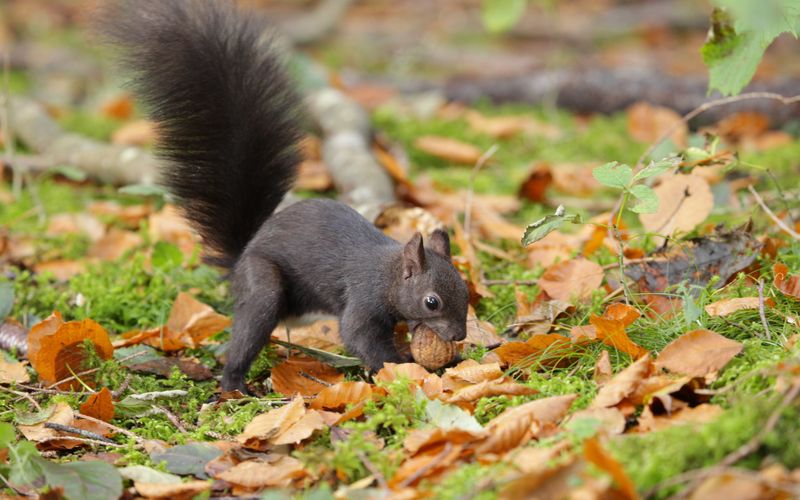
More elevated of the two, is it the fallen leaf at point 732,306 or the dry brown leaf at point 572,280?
the fallen leaf at point 732,306

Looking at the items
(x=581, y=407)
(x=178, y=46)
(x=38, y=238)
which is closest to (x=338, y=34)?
(x=38, y=238)

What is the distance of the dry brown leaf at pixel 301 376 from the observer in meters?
3.00

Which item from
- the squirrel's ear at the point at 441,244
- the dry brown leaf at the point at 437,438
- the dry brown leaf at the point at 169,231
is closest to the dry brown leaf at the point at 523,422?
the dry brown leaf at the point at 437,438

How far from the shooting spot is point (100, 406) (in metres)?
2.77

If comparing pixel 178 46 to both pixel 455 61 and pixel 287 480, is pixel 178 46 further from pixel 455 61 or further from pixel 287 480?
pixel 455 61

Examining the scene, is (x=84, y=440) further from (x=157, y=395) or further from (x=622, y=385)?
(x=622, y=385)

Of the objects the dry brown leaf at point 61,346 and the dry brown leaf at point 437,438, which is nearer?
the dry brown leaf at point 437,438

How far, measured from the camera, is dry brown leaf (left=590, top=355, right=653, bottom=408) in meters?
2.36

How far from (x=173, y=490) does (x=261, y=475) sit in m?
0.22

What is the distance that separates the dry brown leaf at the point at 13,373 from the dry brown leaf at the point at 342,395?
1.02 m

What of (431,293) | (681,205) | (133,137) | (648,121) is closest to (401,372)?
(431,293)

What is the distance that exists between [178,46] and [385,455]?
171 cm

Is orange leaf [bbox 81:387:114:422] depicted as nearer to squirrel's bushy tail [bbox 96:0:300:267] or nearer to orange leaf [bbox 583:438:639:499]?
squirrel's bushy tail [bbox 96:0:300:267]

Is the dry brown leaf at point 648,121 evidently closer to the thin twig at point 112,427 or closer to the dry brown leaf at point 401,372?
the dry brown leaf at point 401,372
